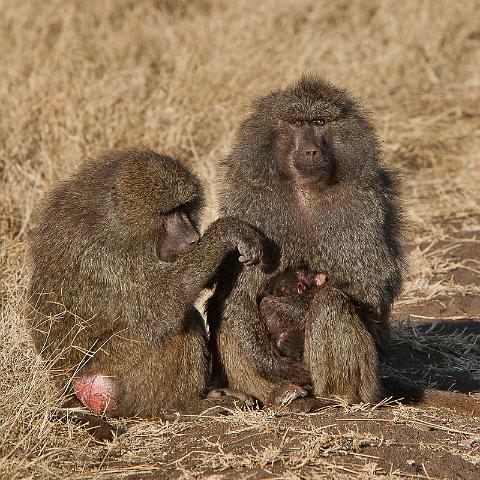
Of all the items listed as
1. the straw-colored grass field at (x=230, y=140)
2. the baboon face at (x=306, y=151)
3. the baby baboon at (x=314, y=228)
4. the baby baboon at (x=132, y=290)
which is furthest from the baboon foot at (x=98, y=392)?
the baboon face at (x=306, y=151)

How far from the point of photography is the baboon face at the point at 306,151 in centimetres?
409

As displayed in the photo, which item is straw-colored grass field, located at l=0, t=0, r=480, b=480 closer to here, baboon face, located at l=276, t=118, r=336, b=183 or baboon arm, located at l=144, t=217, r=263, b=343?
baboon arm, located at l=144, t=217, r=263, b=343

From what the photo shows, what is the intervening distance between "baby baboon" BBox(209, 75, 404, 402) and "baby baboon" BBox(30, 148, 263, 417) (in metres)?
0.21

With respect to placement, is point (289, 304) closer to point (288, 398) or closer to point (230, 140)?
point (288, 398)

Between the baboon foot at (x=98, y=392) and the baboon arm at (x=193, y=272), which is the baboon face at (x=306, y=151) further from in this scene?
the baboon foot at (x=98, y=392)

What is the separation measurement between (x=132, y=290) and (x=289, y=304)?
664 millimetres

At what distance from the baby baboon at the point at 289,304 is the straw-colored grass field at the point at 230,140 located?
1.23ft

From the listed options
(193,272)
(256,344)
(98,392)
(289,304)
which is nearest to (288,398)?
(256,344)

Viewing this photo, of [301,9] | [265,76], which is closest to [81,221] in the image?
[265,76]

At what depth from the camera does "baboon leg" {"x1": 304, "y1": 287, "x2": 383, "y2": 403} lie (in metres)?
4.03

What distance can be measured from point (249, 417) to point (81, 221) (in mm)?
1042

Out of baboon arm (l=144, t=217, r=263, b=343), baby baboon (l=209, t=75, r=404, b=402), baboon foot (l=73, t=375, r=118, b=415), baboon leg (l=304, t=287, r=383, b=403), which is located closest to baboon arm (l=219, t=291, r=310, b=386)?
baby baboon (l=209, t=75, r=404, b=402)

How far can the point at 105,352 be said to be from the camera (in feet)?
13.3

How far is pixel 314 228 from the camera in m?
4.18
